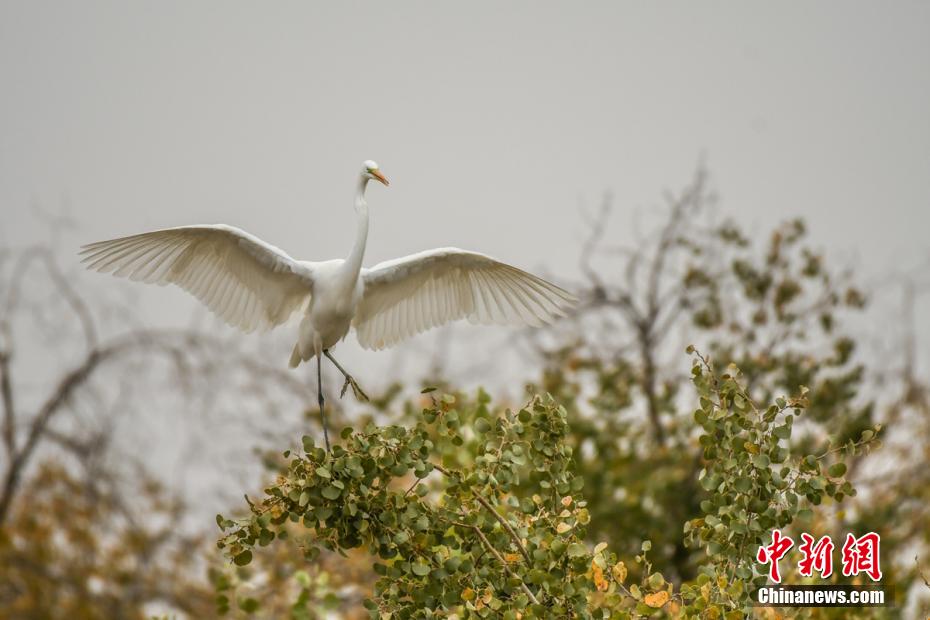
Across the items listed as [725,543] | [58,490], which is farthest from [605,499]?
[725,543]

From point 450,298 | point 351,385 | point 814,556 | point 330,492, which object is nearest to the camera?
point 330,492

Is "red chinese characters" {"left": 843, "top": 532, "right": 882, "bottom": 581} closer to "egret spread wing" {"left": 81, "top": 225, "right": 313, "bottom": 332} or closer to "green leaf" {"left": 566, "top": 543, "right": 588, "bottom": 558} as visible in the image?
"green leaf" {"left": 566, "top": 543, "right": 588, "bottom": 558}

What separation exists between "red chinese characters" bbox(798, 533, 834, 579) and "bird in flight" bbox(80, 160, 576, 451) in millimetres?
1292

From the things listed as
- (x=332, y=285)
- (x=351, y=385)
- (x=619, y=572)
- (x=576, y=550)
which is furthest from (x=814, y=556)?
(x=332, y=285)

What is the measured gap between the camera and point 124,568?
389 inches

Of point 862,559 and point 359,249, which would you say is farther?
point 862,559

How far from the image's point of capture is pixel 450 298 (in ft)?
16.9

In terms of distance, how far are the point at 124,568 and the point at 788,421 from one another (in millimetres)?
7806

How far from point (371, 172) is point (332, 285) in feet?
1.71

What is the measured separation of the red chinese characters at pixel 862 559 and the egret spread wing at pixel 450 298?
1.48 meters

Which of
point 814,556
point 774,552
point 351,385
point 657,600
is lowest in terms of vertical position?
point 657,600

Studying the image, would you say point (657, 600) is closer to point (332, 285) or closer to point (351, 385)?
point (351, 385)

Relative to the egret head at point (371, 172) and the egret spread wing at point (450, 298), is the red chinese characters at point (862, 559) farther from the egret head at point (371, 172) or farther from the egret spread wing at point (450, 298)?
the egret head at point (371, 172)

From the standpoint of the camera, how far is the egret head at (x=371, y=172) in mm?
4738
